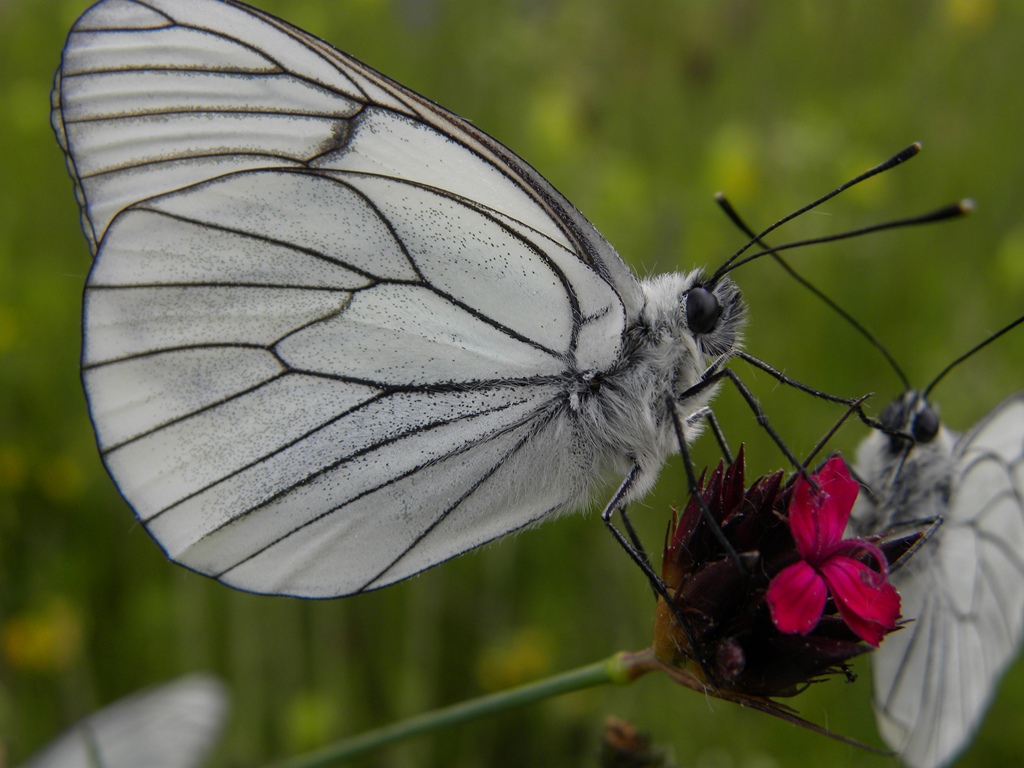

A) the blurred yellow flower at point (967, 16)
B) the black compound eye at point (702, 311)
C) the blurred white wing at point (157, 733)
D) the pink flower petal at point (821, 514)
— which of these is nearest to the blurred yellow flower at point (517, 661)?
the blurred white wing at point (157, 733)

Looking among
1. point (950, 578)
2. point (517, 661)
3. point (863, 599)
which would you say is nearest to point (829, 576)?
point (863, 599)

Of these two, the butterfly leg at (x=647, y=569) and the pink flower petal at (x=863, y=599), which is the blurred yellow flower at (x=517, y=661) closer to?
the butterfly leg at (x=647, y=569)

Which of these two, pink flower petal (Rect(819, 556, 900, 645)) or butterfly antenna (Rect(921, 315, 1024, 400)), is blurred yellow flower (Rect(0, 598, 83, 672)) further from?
butterfly antenna (Rect(921, 315, 1024, 400))

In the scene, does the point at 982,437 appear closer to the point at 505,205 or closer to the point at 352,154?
the point at 505,205

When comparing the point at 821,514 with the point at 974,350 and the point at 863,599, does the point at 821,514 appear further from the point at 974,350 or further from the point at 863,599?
the point at 974,350

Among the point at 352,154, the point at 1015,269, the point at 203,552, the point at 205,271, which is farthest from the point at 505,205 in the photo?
the point at 1015,269

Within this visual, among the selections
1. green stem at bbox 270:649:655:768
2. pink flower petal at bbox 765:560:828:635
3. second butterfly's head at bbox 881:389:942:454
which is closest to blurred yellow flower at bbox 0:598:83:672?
green stem at bbox 270:649:655:768
